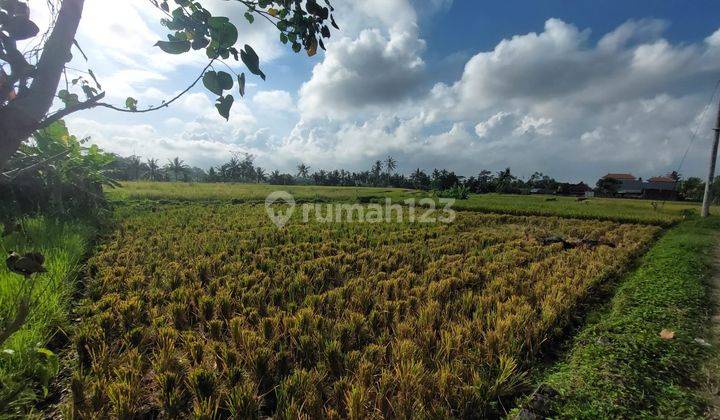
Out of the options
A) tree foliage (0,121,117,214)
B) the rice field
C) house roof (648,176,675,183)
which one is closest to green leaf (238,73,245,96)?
the rice field

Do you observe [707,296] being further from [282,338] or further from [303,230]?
[303,230]

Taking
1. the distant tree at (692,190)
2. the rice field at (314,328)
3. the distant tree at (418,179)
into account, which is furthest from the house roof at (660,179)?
the rice field at (314,328)

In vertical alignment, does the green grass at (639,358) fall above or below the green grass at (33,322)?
below

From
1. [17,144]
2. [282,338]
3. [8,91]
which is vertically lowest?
[282,338]

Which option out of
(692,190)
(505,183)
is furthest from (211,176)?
(692,190)

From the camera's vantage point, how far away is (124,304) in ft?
11.5

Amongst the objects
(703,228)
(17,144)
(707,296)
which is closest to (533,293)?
(707,296)

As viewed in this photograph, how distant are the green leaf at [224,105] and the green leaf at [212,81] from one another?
2 cm

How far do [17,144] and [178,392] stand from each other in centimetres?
217

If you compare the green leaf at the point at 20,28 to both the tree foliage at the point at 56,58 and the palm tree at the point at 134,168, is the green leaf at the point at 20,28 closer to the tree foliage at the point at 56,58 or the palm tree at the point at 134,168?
the tree foliage at the point at 56,58

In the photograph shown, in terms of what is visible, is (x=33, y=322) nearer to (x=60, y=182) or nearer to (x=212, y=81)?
(x=212, y=81)

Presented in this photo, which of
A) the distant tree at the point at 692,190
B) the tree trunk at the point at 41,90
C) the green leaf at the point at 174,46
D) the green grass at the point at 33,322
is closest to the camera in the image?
the tree trunk at the point at 41,90

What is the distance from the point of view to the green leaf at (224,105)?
0.86 m

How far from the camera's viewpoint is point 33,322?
279 cm
